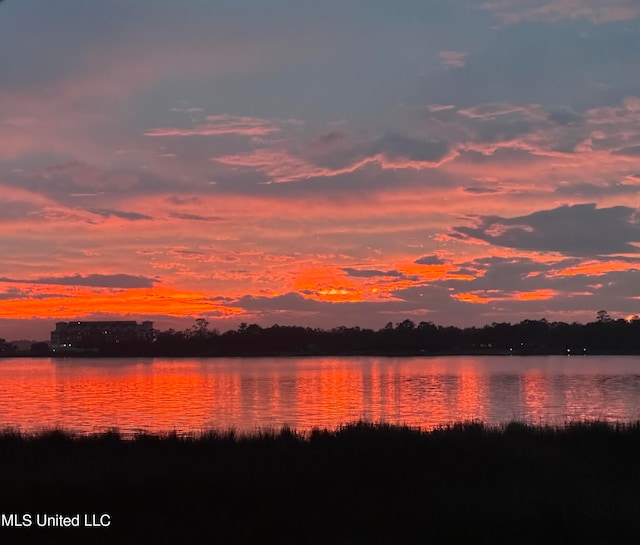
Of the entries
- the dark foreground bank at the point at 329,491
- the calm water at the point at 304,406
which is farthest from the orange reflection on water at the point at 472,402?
the dark foreground bank at the point at 329,491

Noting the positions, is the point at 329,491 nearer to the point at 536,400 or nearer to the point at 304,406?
the point at 304,406

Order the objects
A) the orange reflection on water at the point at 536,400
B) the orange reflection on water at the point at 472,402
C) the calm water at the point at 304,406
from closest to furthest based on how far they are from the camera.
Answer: the calm water at the point at 304,406 → the orange reflection on water at the point at 536,400 → the orange reflection on water at the point at 472,402

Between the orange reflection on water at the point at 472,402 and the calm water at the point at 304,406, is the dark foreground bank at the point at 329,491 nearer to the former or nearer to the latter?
the calm water at the point at 304,406

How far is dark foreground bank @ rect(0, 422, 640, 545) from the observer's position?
13.9 m

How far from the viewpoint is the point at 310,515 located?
49.0ft

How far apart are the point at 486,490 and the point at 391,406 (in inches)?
1713

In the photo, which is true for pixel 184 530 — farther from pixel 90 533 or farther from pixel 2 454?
pixel 2 454

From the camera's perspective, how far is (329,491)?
17062 mm

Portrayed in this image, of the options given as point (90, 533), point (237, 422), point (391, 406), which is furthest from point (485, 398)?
point (90, 533)

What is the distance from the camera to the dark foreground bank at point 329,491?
45.7 ft

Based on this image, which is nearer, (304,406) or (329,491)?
(329,491)

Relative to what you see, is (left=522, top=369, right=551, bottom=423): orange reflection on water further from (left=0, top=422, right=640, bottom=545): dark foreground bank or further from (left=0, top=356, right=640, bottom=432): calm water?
(left=0, top=422, right=640, bottom=545): dark foreground bank

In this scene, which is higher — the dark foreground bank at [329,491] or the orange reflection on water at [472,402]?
the dark foreground bank at [329,491]

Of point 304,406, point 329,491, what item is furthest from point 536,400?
point 329,491
